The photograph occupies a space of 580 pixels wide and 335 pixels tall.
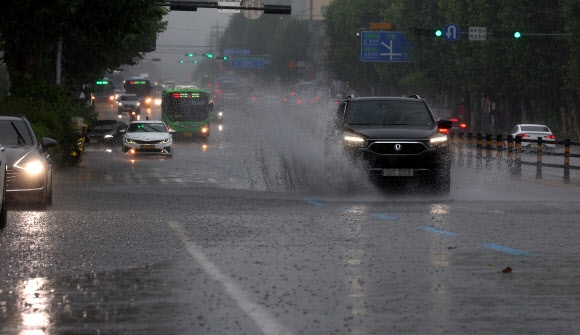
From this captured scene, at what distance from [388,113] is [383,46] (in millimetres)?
63000

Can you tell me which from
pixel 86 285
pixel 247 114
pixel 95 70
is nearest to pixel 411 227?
pixel 86 285

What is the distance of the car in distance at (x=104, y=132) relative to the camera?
2623 inches

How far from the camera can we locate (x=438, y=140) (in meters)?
24.2

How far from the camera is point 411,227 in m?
17.1

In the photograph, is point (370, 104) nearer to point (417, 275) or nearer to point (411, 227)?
point (411, 227)

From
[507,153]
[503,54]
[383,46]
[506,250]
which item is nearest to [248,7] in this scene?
[507,153]

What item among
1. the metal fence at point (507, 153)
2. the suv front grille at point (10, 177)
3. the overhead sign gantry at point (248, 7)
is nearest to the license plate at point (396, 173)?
the suv front grille at point (10, 177)

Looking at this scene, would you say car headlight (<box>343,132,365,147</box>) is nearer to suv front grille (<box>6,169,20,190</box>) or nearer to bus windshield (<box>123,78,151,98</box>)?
suv front grille (<box>6,169,20,190</box>)

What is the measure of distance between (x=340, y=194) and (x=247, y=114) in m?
106

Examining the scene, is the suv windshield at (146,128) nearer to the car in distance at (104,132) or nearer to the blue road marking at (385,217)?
the car in distance at (104,132)

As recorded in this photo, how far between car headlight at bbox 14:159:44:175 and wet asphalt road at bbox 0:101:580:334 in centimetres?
77

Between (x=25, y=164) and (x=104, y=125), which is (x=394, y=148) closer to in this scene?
(x=25, y=164)

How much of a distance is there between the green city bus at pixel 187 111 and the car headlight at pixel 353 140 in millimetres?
49659

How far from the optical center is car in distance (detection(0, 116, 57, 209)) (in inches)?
771
